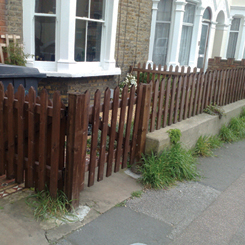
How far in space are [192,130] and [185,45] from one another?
23.8ft

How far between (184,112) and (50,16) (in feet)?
11.7

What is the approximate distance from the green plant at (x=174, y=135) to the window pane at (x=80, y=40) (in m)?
3.45

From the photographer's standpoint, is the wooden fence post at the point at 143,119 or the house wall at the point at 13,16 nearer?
the wooden fence post at the point at 143,119

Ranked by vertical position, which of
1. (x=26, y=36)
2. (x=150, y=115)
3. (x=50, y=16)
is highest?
(x=50, y=16)

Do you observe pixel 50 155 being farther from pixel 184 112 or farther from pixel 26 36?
pixel 26 36

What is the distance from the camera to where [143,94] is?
3.93 meters

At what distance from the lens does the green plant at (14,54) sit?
5.72 metres

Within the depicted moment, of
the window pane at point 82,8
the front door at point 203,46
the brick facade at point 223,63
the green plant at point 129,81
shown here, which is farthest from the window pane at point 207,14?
the window pane at point 82,8

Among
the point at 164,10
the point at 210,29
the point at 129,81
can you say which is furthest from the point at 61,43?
the point at 210,29

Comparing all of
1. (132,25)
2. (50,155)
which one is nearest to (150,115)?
(50,155)

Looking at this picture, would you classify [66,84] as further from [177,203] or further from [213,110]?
[177,203]

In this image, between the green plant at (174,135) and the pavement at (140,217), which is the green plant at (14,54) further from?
the green plant at (174,135)

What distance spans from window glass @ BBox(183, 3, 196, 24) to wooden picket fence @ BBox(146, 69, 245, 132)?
431 centimetres

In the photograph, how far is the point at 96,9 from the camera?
7.01 meters
